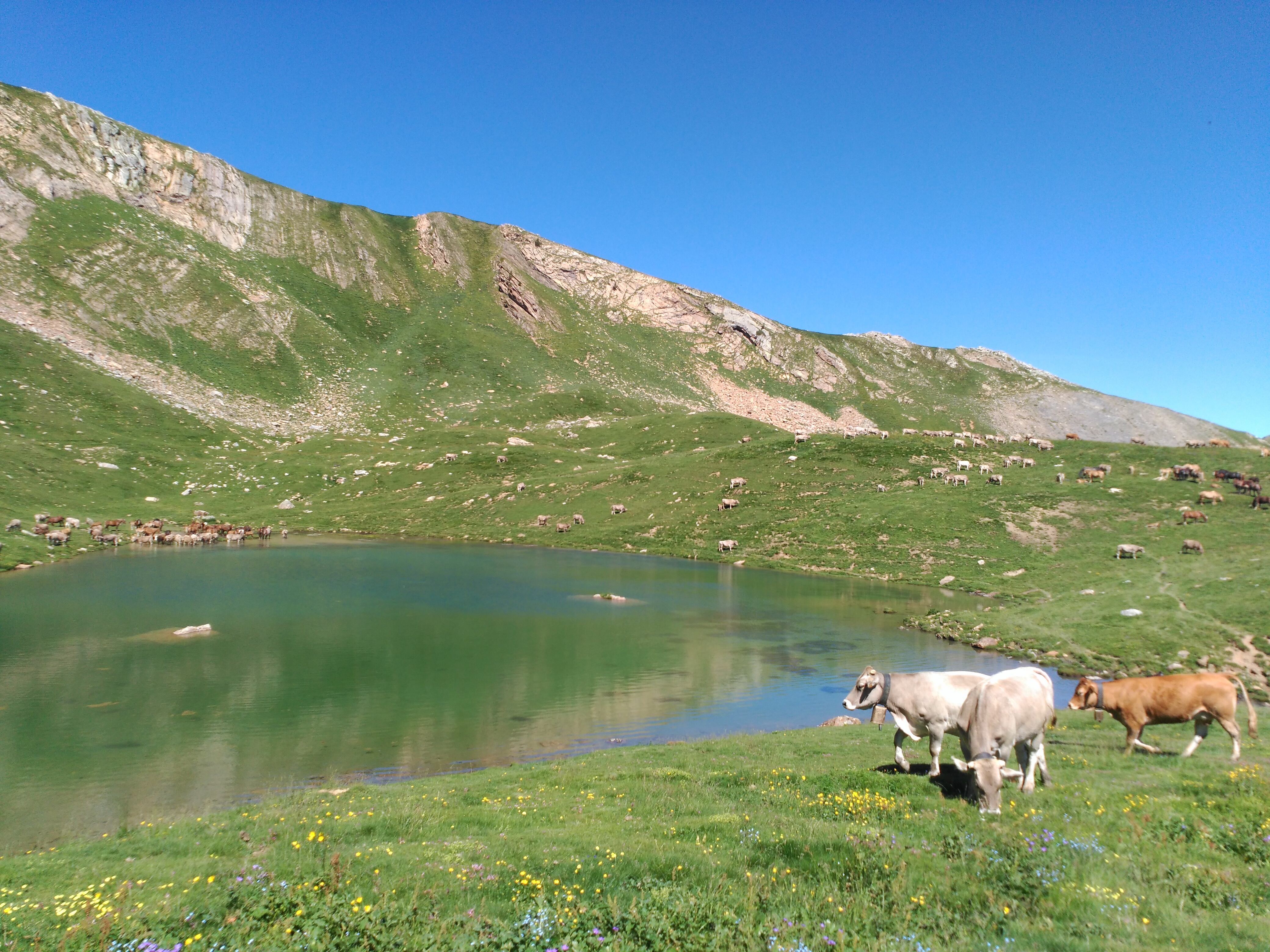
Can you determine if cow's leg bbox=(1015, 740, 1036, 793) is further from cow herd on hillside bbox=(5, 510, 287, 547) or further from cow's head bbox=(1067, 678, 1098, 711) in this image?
cow herd on hillside bbox=(5, 510, 287, 547)

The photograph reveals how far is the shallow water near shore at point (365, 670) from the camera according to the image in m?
19.8

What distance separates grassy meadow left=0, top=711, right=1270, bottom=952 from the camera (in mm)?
7887

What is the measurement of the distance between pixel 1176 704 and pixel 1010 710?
9.40 metres

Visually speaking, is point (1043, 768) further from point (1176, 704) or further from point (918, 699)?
point (1176, 704)

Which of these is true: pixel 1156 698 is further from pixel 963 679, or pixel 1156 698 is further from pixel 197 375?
pixel 197 375

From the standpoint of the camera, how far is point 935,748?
52.4ft

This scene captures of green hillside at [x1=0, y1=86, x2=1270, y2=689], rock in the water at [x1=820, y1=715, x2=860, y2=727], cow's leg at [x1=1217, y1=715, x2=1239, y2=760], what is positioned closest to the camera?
cow's leg at [x1=1217, y1=715, x2=1239, y2=760]

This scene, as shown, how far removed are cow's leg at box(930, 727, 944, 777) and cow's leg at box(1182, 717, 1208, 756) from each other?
7.60 meters

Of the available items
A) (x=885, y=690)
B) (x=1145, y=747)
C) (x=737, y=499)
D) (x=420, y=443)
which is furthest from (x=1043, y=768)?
(x=420, y=443)

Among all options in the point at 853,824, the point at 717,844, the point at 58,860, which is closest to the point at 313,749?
the point at 58,860

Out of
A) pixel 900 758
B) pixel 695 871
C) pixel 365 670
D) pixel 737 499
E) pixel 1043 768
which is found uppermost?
pixel 737 499

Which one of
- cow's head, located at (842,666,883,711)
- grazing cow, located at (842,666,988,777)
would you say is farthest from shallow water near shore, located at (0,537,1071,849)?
grazing cow, located at (842,666,988,777)

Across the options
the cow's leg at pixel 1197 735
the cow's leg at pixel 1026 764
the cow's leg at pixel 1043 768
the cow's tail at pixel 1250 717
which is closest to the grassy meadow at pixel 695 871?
the cow's leg at pixel 1043 768

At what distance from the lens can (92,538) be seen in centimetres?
6412
